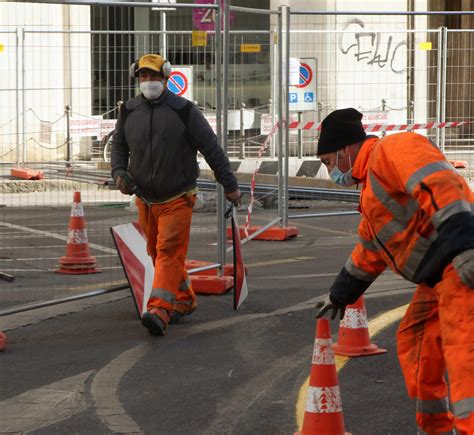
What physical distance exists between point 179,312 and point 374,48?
11.3 metres

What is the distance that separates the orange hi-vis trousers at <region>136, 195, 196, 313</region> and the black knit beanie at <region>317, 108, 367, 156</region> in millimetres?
3240

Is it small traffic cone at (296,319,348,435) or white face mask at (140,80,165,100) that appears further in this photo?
white face mask at (140,80,165,100)

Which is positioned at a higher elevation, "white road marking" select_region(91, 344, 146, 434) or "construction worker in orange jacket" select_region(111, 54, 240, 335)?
"construction worker in orange jacket" select_region(111, 54, 240, 335)

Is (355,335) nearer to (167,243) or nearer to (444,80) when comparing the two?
(167,243)

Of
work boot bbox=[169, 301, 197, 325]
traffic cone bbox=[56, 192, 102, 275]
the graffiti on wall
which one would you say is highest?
the graffiti on wall

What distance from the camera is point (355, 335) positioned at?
716 centimetres

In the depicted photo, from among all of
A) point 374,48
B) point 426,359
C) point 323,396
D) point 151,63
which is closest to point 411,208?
point 426,359

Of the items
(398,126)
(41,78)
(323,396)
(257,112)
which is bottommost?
(323,396)

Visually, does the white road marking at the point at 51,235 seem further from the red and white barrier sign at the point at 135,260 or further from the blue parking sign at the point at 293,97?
the blue parking sign at the point at 293,97

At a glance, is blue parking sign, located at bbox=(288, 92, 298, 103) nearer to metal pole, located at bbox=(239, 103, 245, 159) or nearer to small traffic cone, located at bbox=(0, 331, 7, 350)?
metal pole, located at bbox=(239, 103, 245, 159)

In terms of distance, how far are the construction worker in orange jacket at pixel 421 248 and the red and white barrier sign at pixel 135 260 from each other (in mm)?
3365

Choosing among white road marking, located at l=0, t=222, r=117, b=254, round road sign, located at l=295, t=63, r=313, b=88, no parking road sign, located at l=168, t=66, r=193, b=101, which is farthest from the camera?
round road sign, located at l=295, t=63, r=313, b=88

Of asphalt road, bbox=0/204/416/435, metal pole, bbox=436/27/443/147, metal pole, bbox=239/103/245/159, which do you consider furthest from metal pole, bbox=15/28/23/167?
metal pole, bbox=436/27/443/147

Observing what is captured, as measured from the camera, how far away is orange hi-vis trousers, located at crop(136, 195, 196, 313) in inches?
314
